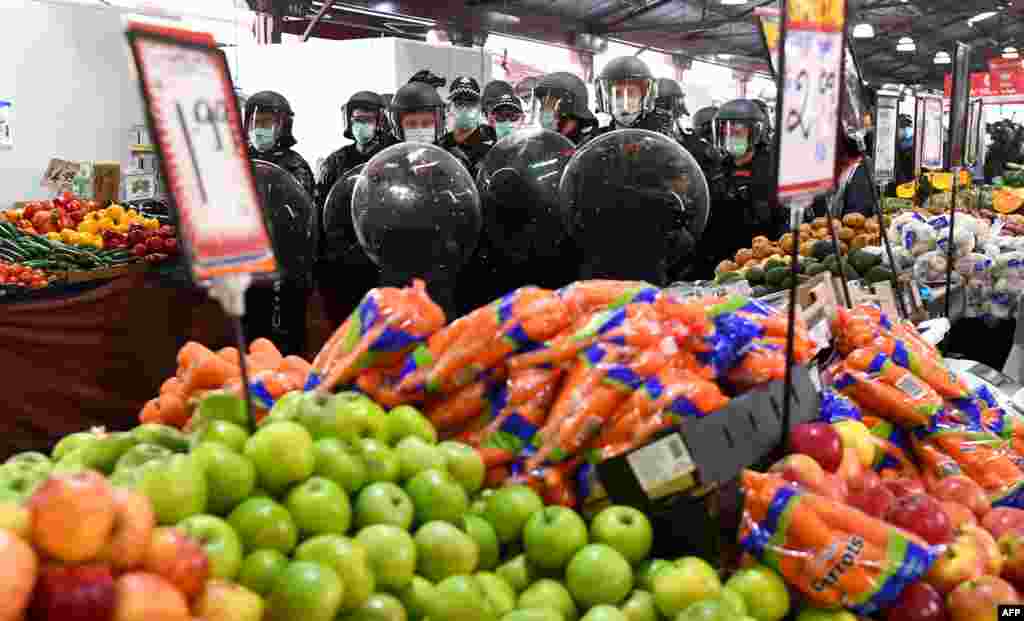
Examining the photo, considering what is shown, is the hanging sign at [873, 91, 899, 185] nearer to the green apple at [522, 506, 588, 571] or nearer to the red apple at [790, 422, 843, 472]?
the red apple at [790, 422, 843, 472]

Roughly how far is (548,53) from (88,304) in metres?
16.5

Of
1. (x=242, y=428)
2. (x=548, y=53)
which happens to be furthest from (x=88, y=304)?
(x=548, y=53)

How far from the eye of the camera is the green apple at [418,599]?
1292mm

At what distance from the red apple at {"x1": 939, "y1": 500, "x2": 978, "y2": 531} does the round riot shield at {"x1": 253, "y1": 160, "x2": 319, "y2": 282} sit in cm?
298

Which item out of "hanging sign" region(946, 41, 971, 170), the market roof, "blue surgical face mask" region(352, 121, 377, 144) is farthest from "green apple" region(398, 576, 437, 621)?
the market roof

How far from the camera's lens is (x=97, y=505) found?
99 centimetres

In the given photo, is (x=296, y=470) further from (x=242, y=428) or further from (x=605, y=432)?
(x=605, y=432)

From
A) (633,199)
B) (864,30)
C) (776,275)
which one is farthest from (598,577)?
(864,30)

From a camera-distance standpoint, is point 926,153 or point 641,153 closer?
point 641,153

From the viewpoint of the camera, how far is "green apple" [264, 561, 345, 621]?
116 cm

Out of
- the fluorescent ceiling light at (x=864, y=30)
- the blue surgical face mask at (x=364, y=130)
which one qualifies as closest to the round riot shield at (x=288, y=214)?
the blue surgical face mask at (x=364, y=130)

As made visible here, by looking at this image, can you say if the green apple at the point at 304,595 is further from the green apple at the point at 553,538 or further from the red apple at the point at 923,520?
the red apple at the point at 923,520

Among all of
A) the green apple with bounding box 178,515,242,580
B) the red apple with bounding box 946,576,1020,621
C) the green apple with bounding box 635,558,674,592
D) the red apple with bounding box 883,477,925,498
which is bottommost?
the red apple with bounding box 946,576,1020,621

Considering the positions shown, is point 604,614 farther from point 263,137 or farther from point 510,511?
point 263,137
